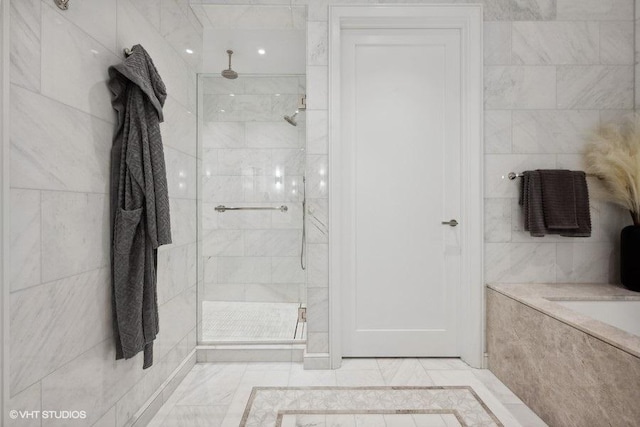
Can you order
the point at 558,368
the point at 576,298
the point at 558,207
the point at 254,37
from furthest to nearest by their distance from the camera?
the point at 254,37, the point at 558,207, the point at 576,298, the point at 558,368

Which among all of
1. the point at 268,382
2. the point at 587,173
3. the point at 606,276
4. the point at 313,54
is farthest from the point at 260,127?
the point at 606,276

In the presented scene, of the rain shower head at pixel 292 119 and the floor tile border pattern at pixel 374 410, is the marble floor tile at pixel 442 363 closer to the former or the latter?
the floor tile border pattern at pixel 374 410

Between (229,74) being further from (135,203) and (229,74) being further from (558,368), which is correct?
(558,368)

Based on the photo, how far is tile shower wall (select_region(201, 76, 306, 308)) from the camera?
2.62 m

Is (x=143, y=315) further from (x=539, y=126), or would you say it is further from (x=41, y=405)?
(x=539, y=126)

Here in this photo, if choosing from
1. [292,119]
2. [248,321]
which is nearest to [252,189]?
[292,119]

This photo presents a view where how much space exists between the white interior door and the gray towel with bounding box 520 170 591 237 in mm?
415

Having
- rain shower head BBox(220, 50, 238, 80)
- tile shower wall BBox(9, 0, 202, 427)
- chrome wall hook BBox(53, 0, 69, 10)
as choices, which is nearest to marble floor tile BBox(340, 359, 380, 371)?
tile shower wall BBox(9, 0, 202, 427)

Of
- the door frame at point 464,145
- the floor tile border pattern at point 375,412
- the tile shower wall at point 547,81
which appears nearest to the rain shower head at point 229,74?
the door frame at point 464,145

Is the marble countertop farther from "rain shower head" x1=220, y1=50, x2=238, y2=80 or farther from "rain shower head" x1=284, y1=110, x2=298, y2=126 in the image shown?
"rain shower head" x1=220, y1=50, x2=238, y2=80

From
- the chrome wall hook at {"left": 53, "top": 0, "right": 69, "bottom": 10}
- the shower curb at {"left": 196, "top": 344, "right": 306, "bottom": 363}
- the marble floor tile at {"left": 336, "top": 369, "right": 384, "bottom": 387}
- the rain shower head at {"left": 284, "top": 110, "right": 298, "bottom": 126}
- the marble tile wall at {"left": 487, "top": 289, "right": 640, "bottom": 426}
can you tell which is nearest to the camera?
the chrome wall hook at {"left": 53, "top": 0, "right": 69, "bottom": 10}

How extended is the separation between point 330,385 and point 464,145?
1684 millimetres

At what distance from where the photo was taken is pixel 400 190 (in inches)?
83.9

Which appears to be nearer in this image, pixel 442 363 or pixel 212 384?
pixel 212 384
